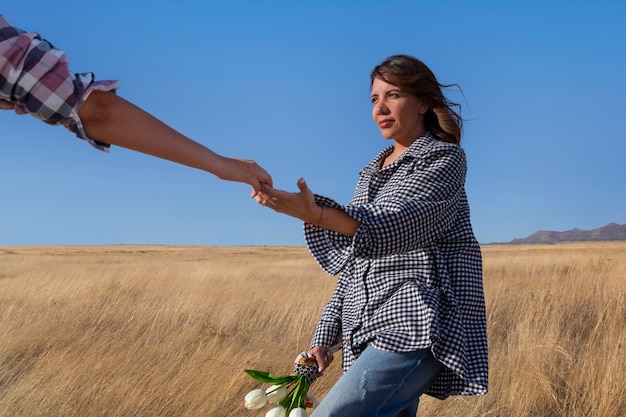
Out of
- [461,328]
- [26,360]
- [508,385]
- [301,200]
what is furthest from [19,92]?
[26,360]

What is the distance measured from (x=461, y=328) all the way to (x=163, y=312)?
246 inches

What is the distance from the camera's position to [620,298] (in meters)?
7.57

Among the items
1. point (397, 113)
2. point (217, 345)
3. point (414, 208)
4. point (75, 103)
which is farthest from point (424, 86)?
point (217, 345)

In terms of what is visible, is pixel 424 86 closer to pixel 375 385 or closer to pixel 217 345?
pixel 375 385

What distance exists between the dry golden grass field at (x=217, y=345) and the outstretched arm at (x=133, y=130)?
3.65 m

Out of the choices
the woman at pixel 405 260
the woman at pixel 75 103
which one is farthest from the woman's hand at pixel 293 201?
the woman at pixel 75 103

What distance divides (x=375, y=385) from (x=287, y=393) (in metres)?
0.49

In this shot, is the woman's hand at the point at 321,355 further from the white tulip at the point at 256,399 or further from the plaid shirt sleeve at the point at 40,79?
the plaid shirt sleeve at the point at 40,79

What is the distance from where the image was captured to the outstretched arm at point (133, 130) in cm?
140

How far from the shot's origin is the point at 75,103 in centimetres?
136

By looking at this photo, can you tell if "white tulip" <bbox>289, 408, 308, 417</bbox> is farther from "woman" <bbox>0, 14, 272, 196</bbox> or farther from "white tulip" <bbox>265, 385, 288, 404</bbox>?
"woman" <bbox>0, 14, 272, 196</bbox>

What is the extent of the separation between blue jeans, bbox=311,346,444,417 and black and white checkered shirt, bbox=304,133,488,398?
46mm

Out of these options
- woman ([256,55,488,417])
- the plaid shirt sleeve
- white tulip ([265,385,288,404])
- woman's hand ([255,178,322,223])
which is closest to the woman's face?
woman ([256,55,488,417])

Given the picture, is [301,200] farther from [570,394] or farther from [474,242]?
[570,394]
